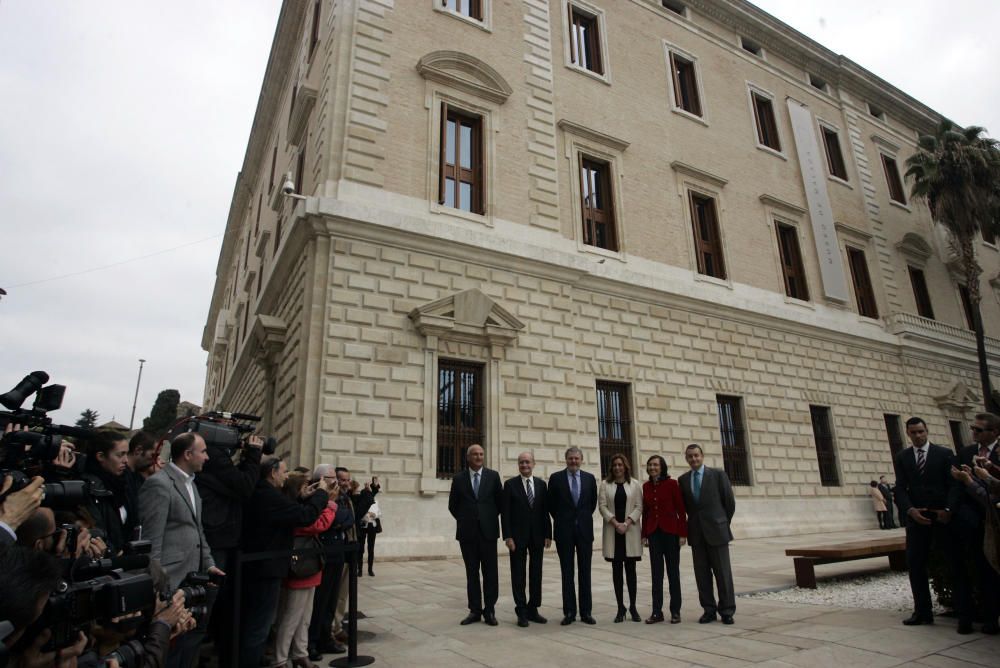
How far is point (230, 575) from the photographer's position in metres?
4.12

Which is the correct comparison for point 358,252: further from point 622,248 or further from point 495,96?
point 622,248

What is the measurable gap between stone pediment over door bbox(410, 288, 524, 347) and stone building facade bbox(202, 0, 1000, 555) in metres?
0.05

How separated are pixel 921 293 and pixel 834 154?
20.2 ft

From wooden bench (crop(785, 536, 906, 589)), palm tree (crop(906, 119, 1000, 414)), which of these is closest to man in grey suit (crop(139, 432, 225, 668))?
wooden bench (crop(785, 536, 906, 589))

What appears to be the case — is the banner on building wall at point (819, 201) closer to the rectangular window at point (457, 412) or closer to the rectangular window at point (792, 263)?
the rectangular window at point (792, 263)

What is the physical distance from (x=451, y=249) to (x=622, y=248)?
4.93m

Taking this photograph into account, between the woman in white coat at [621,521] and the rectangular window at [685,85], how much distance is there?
49.4 feet

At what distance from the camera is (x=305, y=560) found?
4262mm

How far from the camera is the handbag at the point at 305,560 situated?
4.20 meters

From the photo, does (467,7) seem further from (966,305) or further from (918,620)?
(966,305)

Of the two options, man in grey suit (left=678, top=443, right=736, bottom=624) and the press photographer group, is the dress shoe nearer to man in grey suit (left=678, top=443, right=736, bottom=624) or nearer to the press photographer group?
man in grey suit (left=678, top=443, right=736, bottom=624)

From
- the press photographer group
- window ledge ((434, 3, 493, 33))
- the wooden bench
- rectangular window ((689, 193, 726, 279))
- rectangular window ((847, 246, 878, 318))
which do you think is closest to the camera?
the press photographer group

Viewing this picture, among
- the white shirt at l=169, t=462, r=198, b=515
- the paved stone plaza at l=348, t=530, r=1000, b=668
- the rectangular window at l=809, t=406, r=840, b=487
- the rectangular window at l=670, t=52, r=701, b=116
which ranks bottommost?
the paved stone plaza at l=348, t=530, r=1000, b=668

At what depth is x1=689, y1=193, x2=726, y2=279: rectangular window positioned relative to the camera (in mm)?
16719
